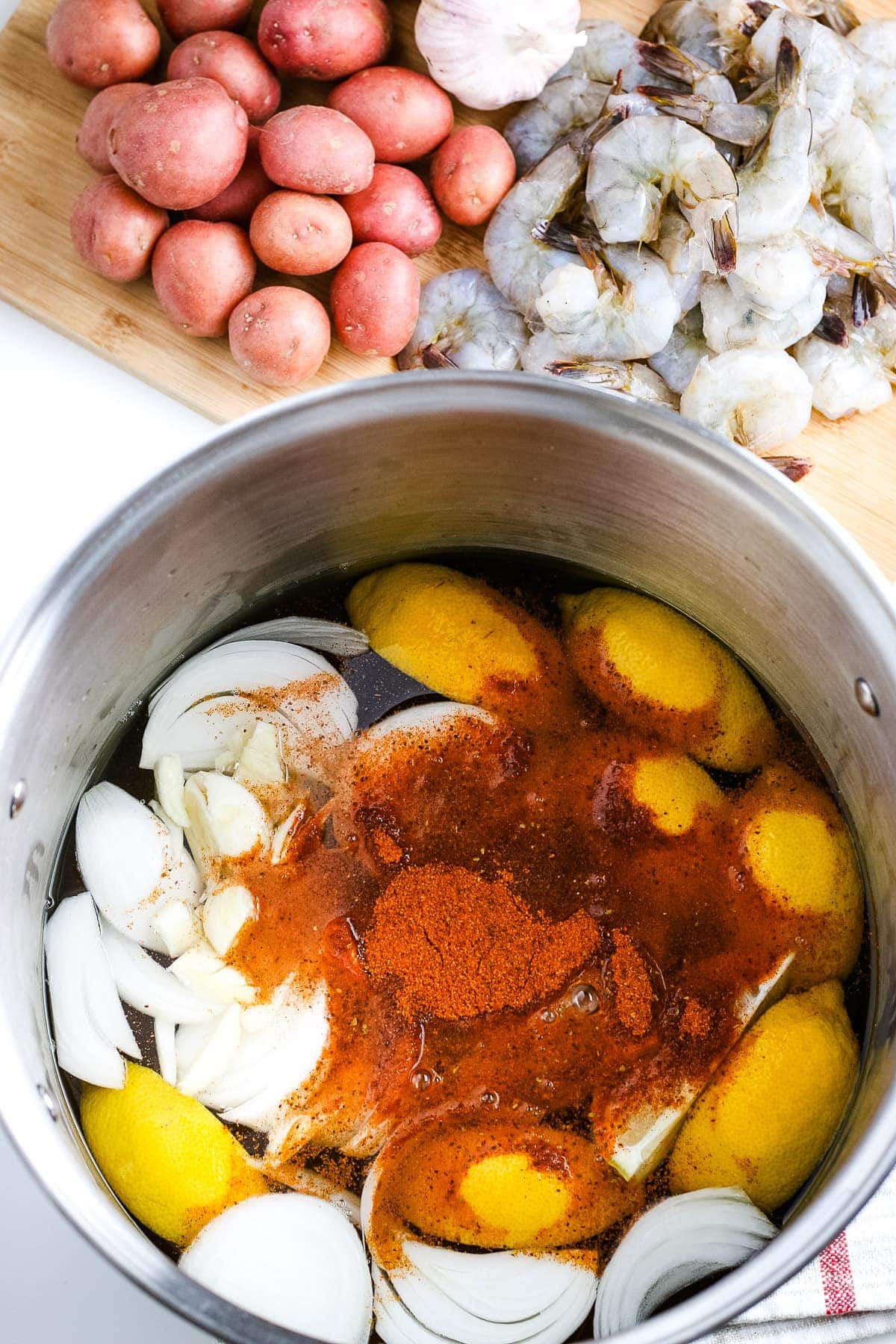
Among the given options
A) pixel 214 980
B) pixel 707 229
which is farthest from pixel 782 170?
pixel 214 980

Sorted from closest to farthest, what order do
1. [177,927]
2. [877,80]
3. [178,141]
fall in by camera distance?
[177,927] < [178,141] < [877,80]

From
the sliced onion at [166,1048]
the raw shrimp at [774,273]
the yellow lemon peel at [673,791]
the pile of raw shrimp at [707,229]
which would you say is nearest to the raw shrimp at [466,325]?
the pile of raw shrimp at [707,229]

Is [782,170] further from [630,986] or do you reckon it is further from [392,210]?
[630,986]

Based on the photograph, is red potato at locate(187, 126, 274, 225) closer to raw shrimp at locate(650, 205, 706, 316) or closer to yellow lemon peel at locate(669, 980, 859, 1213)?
raw shrimp at locate(650, 205, 706, 316)

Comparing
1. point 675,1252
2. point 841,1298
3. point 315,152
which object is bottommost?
point 841,1298

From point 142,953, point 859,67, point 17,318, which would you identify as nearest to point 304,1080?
point 142,953

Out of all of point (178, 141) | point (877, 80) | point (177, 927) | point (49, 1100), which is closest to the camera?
point (49, 1100)

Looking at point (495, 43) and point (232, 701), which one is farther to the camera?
point (495, 43)
